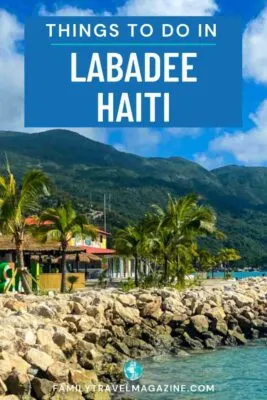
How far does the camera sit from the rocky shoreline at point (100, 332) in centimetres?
1189

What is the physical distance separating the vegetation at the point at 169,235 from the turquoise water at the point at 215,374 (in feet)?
38.9

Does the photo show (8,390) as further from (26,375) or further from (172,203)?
(172,203)

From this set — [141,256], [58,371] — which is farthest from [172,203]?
[58,371]

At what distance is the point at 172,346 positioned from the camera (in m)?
19.2

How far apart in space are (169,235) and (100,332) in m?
15.2

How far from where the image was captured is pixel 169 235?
3216 cm

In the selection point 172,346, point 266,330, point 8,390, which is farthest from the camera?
point 266,330

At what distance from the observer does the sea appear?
13.9 meters

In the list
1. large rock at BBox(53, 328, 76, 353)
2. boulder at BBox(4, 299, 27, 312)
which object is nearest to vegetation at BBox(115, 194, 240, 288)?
boulder at BBox(4, 299, 27, 312)

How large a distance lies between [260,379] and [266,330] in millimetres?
7467

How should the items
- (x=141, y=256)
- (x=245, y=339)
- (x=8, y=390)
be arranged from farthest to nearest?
(x=141, y=256), (x=245, y=339), (x=8, y=390)

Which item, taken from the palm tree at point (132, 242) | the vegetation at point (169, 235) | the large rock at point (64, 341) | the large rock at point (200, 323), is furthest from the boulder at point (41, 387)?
the palm tree at point (132, 242)

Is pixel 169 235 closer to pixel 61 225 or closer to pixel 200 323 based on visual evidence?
pixel 61 225

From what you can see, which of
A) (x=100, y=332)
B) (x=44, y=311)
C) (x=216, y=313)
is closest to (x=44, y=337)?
(x=100, y=332)
